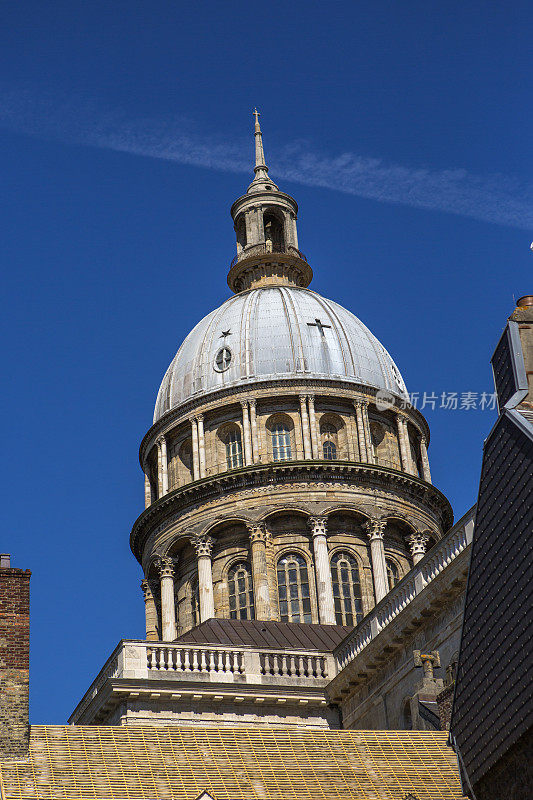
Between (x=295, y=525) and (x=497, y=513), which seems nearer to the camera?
(x=497, y=513)

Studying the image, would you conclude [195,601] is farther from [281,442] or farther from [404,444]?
[404,444]

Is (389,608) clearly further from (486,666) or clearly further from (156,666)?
(486,666)

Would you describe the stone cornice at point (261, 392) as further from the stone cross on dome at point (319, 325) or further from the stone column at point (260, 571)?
→ the stone column at point (260, 571)

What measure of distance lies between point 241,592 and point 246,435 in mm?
7052

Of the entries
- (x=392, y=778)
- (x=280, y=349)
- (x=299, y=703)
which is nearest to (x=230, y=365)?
(x=280, y=349)

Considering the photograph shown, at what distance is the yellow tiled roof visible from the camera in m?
22.7

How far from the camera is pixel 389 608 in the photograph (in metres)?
40.4

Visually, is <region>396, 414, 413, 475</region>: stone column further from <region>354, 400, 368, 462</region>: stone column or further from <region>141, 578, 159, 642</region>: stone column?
<region>141, 578, 159, 642</region>: stone column

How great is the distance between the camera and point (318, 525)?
57.1 metres

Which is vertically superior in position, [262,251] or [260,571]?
[262,251]

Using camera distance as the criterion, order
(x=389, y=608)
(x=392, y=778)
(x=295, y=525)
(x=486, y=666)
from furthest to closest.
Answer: (x=295, y=525)
(x=389, y=608)
(x=392, y=778)
(x=486, y=666)

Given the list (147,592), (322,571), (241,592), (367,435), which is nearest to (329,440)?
(367,435)

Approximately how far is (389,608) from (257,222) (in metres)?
34.5

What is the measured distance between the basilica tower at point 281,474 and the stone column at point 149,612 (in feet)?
0.22
